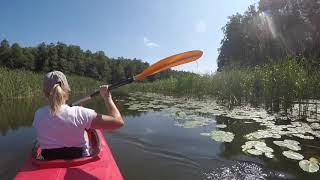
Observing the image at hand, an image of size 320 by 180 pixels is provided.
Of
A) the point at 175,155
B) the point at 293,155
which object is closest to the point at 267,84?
the point at 293,155

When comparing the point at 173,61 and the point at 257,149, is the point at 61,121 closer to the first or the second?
the point at 173,61

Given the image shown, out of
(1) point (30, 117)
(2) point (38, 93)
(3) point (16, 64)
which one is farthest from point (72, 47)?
(1) point (30, 117)

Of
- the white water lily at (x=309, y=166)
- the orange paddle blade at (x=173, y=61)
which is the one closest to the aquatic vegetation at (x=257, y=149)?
the white water lily at (x=309, y=166)

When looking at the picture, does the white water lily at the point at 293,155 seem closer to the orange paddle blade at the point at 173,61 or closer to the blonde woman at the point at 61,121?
the orange paddle blade at the point at 173,61

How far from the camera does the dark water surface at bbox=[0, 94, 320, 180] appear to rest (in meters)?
4.30

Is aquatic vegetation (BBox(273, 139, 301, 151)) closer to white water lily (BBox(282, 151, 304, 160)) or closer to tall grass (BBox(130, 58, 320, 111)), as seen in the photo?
white water lily (BBox(282, 151, 304, 160))

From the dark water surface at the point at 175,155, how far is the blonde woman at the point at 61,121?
1497 millimetres

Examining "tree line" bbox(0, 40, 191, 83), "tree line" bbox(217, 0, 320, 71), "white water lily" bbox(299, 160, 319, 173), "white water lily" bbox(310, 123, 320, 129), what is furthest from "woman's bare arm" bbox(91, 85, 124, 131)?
"tree line" bbox(0, 40, 191, 83)

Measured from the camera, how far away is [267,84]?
9500 millimetres

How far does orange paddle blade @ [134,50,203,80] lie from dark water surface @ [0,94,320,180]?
1482 mm

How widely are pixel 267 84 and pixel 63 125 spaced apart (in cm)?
800

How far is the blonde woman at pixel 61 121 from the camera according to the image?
8.93 ft

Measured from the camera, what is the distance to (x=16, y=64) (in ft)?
208

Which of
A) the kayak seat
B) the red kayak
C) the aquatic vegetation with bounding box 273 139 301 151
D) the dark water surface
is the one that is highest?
the kayak seat
